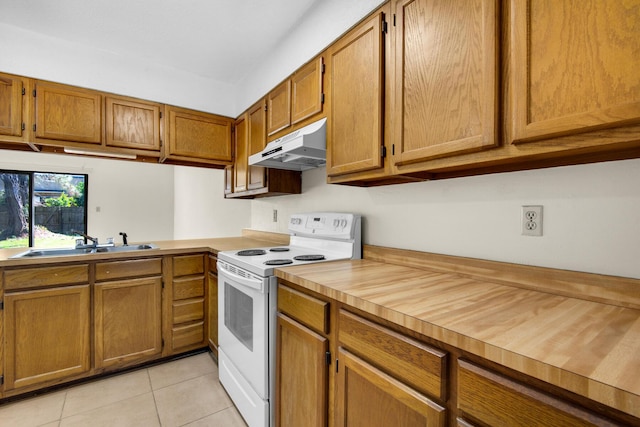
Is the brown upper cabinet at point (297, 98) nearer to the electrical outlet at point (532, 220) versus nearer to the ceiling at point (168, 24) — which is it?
the ceiling at point (168, 24)

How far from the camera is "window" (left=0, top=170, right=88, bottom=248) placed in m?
4.92

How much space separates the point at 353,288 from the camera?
1078mm

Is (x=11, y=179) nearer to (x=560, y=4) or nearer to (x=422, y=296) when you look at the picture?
(x=422, y=296)

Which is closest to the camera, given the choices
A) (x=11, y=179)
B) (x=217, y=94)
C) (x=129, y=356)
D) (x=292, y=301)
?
(x=292, y=301)

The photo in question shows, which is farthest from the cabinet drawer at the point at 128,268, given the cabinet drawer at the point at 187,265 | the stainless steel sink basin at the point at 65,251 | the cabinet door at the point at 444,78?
the cabinet door at the point at 444,78

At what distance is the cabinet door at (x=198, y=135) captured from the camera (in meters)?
2.62

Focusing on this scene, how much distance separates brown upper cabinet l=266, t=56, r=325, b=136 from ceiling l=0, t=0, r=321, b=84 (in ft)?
1.30

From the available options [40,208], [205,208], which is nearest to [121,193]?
[40,208]

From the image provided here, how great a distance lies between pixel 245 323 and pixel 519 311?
53.2 inches

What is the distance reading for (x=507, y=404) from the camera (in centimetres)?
62

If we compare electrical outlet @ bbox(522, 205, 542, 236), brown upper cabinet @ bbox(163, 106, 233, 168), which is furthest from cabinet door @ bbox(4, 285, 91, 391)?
electrical outlet @ bbox(522, 205, 542, 236)

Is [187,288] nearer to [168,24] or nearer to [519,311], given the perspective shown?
[168,24]

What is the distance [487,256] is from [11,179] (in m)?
7.01

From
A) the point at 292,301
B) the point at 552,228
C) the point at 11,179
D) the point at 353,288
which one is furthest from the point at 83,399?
the point at 11,179
